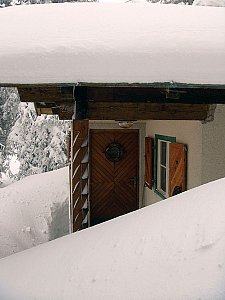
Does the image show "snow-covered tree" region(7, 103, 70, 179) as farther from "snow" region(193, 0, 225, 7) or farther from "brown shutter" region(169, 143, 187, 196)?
"brown shutter" region(169, 143, 187, 196)

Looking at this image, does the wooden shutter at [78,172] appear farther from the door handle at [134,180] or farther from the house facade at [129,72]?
the door handle at [134,180]

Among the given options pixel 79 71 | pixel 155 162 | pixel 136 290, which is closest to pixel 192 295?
pixel 136 290

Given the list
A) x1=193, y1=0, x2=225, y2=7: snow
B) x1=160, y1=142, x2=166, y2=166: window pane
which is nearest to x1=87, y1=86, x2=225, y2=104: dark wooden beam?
x1=160, y1=142, x2=166, y2=166: window pane

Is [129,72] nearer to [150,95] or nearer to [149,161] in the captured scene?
[150,95]

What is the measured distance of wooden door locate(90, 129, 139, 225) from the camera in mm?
10234

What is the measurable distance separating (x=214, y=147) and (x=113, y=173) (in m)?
5.15

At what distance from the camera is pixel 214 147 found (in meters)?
5.45

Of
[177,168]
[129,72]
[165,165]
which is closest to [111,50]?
[129,72]

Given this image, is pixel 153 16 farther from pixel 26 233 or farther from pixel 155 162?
pixel 26 233

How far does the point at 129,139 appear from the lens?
10.2 metres

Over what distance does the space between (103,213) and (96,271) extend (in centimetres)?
781

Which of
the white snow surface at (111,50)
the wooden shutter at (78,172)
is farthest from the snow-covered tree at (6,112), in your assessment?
the white snow surface at (111,50)

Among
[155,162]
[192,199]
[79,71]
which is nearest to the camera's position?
[192,199]

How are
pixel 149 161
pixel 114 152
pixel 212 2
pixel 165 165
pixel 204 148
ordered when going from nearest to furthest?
pixel 204 148 < pixel 165 165 < pixel 149 161 < pixel 212 2 < pixel 114 152
